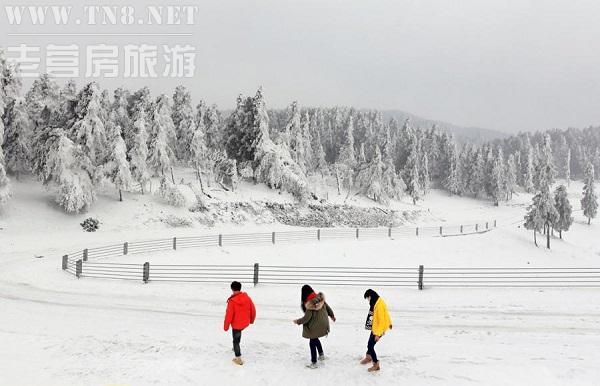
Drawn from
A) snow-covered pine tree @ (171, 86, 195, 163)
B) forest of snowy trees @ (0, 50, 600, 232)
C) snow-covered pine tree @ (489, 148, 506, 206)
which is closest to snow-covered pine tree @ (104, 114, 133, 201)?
forest of snowy trees @ (0, 50, 600, 232)

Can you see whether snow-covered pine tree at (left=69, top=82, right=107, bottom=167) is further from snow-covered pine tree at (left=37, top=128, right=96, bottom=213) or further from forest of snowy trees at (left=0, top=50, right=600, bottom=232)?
snow-covered pine tree at (left=37, top=128, right=96, bottom=213)

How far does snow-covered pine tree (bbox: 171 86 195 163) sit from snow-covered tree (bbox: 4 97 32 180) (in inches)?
893

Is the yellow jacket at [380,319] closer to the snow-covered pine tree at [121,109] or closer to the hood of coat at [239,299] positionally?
the hood of coat at [239,299]

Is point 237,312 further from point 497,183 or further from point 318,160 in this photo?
point 497,183

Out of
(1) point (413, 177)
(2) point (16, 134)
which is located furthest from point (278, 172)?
(1) point (413, 177)

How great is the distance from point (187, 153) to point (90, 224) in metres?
28.9

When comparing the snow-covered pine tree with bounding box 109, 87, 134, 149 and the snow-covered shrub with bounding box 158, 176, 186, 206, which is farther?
the snow-covered pine tree with bounding box 109, 87, 134, 149

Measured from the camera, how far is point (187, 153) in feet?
205

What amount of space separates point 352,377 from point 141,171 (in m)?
39.8

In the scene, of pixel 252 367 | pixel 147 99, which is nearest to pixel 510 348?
pixel 252 367

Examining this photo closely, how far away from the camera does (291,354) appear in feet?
31.3

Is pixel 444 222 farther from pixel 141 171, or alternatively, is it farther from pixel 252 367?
pixel 252 367

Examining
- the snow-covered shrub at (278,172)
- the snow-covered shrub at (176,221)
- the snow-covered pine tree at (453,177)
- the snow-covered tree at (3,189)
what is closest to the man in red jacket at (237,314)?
→ the snow-covered tree at (3,189)

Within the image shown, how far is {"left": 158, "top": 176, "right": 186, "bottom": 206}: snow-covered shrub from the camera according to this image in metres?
42.6
